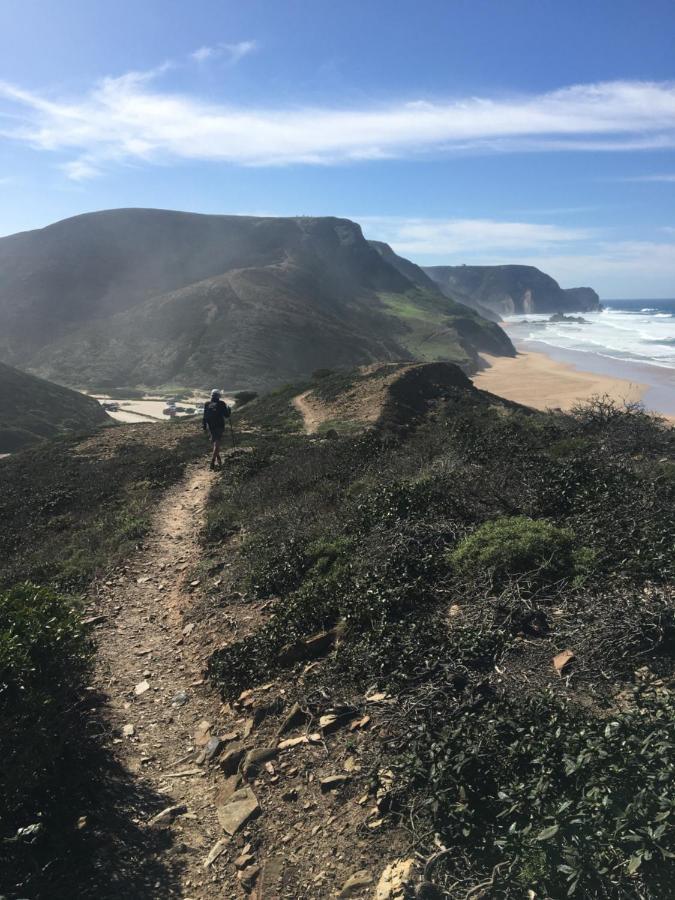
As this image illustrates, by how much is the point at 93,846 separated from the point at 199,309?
276ft

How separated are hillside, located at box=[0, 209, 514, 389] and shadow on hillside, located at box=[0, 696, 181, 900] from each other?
2485 inches

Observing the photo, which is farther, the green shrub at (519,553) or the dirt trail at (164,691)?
the green shrub at (519,553)

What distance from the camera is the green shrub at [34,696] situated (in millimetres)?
4188

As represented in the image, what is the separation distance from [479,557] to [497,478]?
3176 mm

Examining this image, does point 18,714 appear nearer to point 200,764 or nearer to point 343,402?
point 200,764

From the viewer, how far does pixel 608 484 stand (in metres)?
8.65

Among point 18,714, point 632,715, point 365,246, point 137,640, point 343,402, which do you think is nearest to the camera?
point 632,715

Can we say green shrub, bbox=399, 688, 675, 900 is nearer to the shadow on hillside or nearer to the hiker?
the shadow on hillside

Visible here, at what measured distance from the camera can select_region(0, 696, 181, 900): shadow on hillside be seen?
3.85 metres

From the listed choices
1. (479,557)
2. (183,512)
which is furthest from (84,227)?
(479,557)

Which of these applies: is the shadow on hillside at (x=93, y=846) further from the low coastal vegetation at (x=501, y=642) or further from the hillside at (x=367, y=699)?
the low coastal vegetation at (x=501, y=642)

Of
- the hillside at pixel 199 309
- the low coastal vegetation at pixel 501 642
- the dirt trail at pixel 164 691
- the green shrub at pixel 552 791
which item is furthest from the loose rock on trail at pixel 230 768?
the hillside at pixel 199 309

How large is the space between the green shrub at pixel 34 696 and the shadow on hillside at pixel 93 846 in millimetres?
197

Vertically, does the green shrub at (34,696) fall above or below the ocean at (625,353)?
below
